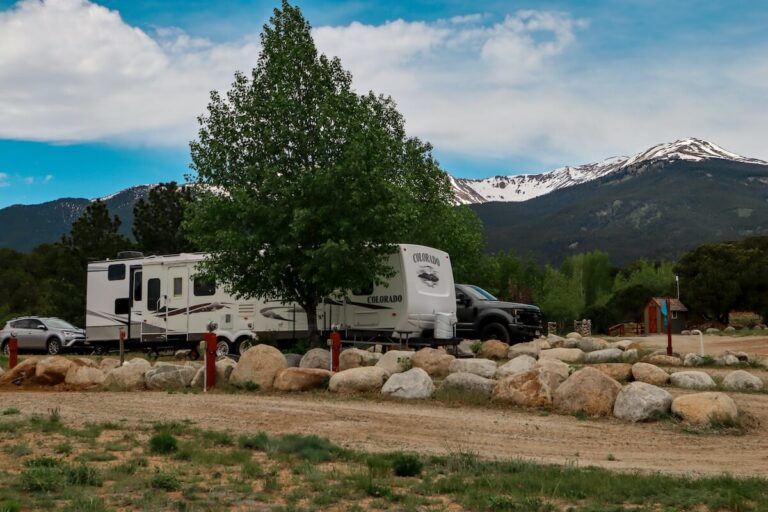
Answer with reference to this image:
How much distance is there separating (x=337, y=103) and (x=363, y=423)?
38.5 feet

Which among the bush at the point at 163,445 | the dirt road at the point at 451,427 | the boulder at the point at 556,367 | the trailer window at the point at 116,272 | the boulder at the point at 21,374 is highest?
the trailer window at the point at 116,272

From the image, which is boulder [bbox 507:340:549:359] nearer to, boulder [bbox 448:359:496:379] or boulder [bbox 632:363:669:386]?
boulder [bbox 448:359:496:379]

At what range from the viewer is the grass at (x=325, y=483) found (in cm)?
736

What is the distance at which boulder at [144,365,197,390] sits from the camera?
1770 centimetres

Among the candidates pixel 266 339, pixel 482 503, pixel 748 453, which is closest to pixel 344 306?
pixel 266 339

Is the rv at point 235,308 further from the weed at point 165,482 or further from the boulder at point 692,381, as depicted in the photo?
the weed at point 165,482

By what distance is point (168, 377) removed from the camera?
17797mm

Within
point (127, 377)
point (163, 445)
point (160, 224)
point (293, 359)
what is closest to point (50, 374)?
point (127, 377)

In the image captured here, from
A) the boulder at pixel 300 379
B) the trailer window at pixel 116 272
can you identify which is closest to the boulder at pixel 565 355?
the boulder at pixel 300 379

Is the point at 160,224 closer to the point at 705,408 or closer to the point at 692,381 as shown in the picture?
the point at 692,381

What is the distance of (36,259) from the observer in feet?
271

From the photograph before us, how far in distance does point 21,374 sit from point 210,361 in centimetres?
490

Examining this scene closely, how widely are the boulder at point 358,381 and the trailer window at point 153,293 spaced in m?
11.4

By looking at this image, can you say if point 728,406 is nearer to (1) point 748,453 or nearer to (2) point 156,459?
(1) point 748,453
